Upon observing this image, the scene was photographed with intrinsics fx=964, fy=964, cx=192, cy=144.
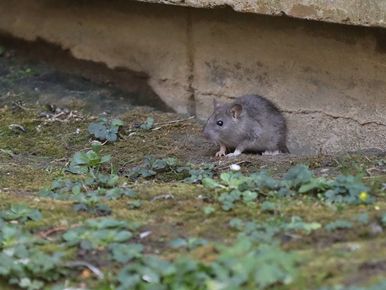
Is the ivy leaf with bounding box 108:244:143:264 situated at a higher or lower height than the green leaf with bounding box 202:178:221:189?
lower

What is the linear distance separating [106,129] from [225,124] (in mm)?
941

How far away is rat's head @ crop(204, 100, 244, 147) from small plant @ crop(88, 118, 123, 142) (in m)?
0.70

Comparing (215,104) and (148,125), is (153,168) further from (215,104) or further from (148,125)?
(215,104)

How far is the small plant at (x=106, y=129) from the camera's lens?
7.43 meters

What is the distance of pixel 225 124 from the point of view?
7.63 m

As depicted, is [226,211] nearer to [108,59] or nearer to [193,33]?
[193,33]

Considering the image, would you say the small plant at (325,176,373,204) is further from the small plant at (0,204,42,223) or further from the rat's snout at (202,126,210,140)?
the rat's snout at (202,126,210,140)

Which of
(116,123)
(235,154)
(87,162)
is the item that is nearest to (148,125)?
(116,123)

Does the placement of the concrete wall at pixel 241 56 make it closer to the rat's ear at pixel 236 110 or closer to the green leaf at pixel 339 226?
the rat's ear at pixel 236 110

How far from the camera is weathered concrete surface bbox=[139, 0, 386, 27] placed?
6.24 m

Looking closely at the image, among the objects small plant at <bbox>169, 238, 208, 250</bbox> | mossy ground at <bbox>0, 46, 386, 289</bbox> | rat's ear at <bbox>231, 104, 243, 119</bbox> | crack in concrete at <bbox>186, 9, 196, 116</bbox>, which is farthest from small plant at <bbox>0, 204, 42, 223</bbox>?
crack in concrete at <bbox>186, 9, 196, 116</bbox>

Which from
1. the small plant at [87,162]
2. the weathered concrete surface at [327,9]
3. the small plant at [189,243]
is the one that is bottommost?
the small plant at [87,162]

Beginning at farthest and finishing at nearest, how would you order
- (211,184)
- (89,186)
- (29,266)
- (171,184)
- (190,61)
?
(190,61) < (89,186) < (171,184) < (211,184) < (29,266)

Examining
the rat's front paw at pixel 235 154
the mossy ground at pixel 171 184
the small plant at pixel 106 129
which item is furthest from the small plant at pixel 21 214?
the rat's front paw at pixel 235 154
